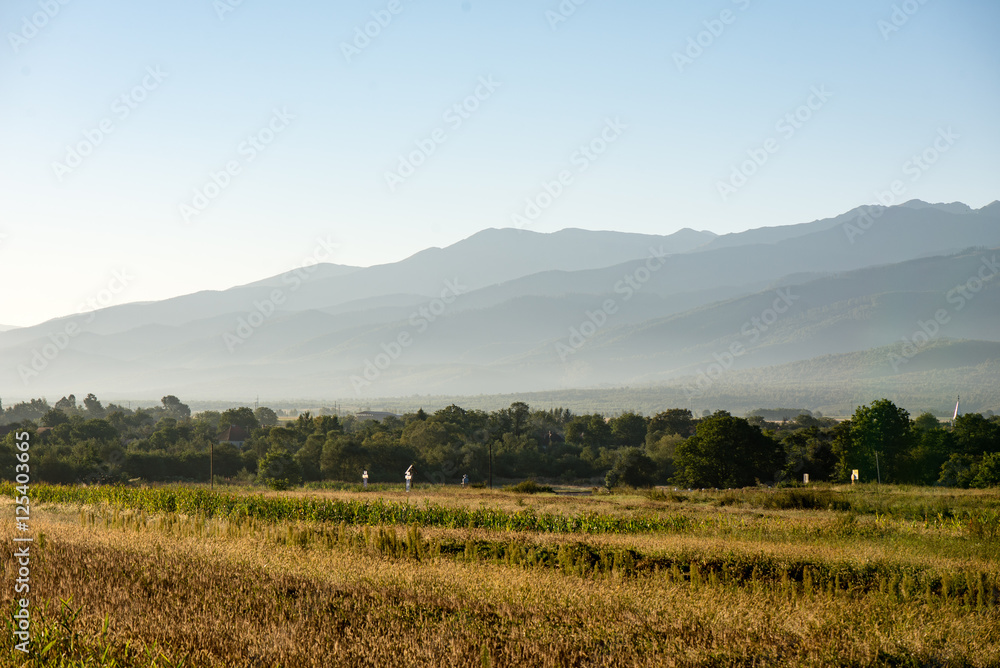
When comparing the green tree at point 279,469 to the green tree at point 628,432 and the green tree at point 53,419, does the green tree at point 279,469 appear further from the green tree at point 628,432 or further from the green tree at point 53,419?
the green tree at point 628,432

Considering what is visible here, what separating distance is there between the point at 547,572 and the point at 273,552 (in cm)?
541

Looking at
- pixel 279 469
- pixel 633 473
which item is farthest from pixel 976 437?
pixel 279 469

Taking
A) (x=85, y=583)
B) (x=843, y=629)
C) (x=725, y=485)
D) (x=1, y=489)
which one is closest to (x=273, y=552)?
(x=85, y=583)

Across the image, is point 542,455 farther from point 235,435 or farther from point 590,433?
point 235,435

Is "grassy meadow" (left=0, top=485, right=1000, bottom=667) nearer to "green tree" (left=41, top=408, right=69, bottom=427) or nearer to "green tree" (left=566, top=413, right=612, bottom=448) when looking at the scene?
"green tree" (left=566, top=413, right=612, bottom=448)

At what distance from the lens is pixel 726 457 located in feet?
222

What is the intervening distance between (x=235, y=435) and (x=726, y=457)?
7424cm

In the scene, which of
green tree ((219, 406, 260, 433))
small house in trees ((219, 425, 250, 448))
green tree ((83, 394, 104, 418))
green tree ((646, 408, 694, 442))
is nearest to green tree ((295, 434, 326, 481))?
small house in trees ((219, 425, 250, 448))

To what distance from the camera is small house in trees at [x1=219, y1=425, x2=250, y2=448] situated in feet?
371

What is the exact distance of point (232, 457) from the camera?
268ft

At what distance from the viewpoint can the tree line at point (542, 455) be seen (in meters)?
67.9

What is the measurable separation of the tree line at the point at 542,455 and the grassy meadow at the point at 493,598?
4381 cm

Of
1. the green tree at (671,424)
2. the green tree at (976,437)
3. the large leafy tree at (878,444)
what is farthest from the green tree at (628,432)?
the green tree at (976,437)

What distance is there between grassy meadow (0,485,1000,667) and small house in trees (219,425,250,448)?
93060mm
